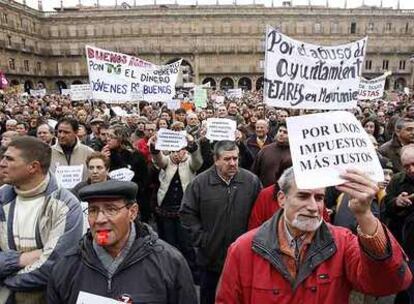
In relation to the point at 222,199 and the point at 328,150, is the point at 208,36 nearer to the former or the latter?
the point at 222,199

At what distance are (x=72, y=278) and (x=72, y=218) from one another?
557 millimetres

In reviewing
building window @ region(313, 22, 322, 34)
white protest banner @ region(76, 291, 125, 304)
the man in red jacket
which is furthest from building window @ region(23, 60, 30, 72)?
the man in red jacket

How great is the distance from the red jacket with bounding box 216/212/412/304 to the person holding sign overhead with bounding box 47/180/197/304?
32cm

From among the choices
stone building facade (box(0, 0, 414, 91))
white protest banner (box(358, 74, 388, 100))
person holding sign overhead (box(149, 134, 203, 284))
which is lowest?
person holding sign overhead (box(149, 134, 203, 284))

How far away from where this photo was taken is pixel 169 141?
4.88 metres

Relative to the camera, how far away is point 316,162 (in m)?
1.87

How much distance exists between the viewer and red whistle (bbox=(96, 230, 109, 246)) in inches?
81.4

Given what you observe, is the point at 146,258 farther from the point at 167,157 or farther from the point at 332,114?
the point at 167,157

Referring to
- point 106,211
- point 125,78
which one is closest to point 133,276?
point 106,211

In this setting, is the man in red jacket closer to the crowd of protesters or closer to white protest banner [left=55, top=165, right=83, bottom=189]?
the crowd of protesters

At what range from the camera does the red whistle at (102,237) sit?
6.78 feet

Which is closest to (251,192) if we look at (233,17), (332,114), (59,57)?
(332,114)

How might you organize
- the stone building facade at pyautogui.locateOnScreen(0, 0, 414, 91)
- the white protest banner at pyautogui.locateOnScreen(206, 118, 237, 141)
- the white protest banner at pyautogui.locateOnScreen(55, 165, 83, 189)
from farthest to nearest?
the stone building facade at pyautogui.locateOnScreen(0, 0, 414, 91), the white protest banner at pyautogui.locateOnScreen(206, 118, 237, 141), the white protest banner at pyautogui.locateOnScreen(55, 165, 83, 189)

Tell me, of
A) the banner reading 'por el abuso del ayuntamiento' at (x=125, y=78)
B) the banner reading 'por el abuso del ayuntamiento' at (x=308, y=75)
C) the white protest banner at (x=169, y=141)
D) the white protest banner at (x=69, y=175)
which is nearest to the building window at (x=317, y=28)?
the banner reading 'por el abuso del ayuntamiento' at (x=125, y=78)
